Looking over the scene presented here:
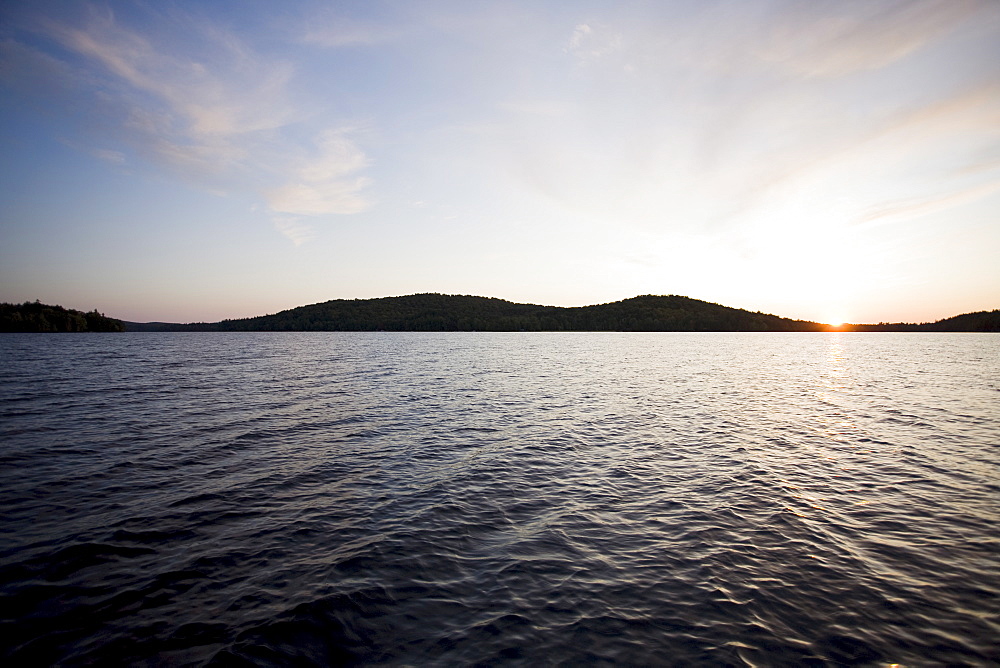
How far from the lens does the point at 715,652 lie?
8.65 m

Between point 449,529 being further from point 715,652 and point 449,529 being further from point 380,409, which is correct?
point 380,409

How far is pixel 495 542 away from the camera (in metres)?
13.3

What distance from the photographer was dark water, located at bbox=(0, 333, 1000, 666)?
893 centimetres

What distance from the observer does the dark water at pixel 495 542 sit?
29.3 feet

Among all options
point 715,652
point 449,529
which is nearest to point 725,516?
point 715,652

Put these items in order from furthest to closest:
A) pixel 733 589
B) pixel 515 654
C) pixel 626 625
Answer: pixel 733 589 → pixel 626 625 → pixel 515 654

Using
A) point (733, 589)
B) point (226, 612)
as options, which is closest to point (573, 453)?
point (733, 589)

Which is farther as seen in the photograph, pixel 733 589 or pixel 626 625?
pixel 733 589

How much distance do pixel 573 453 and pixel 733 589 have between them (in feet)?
40.7

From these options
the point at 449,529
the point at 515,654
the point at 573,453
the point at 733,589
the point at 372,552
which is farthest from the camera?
the point at 573,453

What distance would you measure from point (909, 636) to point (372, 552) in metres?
12.2

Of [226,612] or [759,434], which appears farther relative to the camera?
[759,434]

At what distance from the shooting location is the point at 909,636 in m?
9.09

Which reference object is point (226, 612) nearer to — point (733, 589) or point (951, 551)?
point (733, 589)
